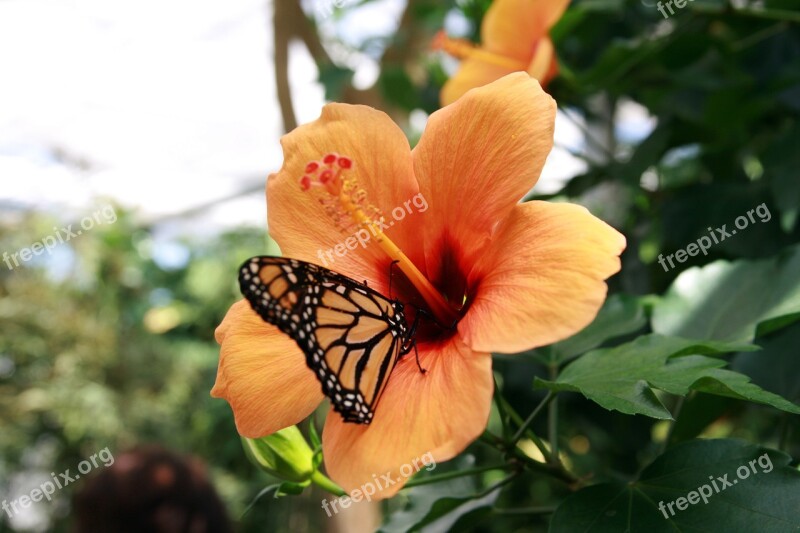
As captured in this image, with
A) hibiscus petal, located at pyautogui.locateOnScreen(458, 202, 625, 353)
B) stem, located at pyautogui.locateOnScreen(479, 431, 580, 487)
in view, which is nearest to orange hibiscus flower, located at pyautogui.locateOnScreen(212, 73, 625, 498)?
hibiscus petal, located at pyautogui.locateOnScreen(458, 202, 625, 353)

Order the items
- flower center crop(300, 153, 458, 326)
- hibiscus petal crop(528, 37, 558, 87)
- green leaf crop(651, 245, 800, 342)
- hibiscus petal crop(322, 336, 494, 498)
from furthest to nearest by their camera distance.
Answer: hibiscus petal crop(528, 37, 558, 87) → green leaf crop(651, 245, 800, 342) → flower center crop(300, 153, 458, 326) → hibiscus petal crop(322, 336, 494, 498)

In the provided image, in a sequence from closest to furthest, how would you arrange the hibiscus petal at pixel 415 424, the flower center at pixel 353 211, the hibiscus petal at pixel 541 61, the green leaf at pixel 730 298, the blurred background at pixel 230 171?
the hibiscus petal at pixel 415 424
the flower center at pixel 353 211
the green leaf at pixel 730 298
the hibiscus petal at pixel 541 61
the blurred background at pixel 230 171

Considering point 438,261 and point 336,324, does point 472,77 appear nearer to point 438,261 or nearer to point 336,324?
point 438,261

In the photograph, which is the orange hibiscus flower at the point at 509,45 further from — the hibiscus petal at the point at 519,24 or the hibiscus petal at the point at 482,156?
the hibiscus petal at the point at 482,156

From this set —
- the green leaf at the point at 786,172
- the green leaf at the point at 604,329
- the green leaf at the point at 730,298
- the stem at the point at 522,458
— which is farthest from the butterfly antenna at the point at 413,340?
the green leaf at the point at 786,172

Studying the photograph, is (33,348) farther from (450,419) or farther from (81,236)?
(450,419)

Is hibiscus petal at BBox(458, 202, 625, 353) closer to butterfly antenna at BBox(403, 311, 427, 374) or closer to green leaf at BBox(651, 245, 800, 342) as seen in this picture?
butterfly antenna at BBox(403, 311, 427, 374)

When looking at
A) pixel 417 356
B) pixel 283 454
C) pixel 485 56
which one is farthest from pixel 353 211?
pixel 485 56
